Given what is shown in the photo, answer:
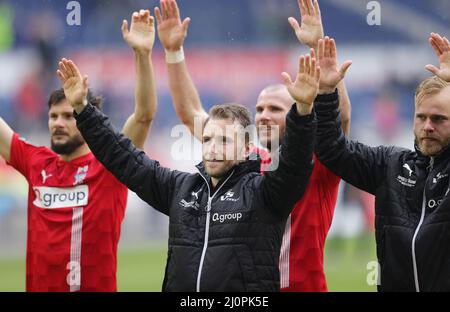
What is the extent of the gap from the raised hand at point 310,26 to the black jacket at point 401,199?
52 cm

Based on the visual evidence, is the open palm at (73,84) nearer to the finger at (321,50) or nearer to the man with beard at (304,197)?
the man with beard at (304,197)

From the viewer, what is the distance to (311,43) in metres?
5.39

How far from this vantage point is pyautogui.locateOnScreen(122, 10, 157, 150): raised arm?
5.71 meters

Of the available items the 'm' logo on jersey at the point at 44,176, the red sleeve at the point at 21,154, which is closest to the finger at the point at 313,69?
the 'm' logo on jersey at the point at 44,176

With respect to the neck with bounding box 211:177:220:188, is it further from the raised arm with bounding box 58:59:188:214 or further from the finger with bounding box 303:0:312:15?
the finger with bounding box 303:0:312:15

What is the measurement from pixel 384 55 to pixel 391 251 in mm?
18205

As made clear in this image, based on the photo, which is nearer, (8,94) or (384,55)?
(8,94)

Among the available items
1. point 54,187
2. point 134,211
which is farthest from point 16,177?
point 54,187

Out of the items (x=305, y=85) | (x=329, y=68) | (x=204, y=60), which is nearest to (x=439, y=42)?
(x=329, y=68)

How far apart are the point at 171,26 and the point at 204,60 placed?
1557 centimetres

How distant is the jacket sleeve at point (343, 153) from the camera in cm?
502

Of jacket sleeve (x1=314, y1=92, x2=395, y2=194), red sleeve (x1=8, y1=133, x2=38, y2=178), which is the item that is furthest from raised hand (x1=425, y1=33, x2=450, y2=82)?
red sleeve (x1=8, y1=133, x2=38, y2=178)

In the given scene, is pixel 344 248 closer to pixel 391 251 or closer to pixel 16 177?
pixel 16 177

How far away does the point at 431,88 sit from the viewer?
4.81 metres
